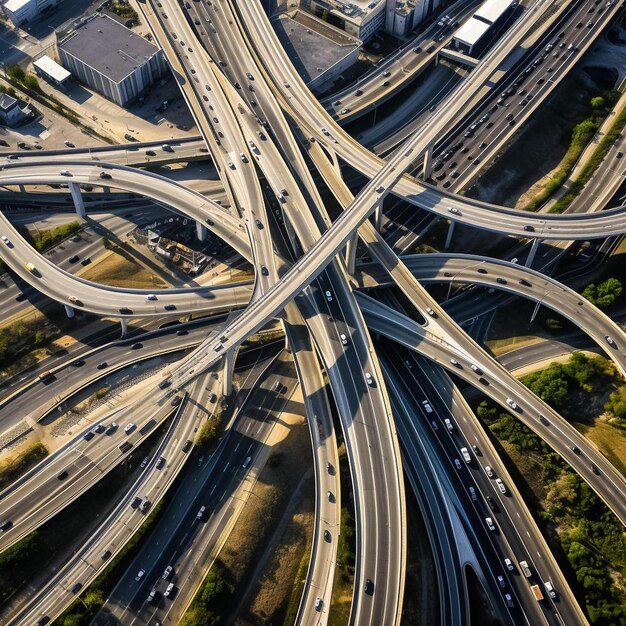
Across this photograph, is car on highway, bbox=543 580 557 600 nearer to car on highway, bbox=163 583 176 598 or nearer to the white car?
the white car

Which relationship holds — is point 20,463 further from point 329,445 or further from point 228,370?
point 329,445

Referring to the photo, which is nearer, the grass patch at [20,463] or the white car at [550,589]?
the white car at [550,589]

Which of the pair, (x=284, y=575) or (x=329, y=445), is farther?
(x=329, y=445)

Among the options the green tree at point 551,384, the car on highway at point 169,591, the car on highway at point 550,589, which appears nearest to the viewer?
the car on highway at point 550,589

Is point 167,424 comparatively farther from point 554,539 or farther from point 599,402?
point 599,402

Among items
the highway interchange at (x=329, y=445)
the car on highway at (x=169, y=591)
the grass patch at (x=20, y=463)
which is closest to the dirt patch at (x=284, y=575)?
the highway interchange at (x=329, y=445)

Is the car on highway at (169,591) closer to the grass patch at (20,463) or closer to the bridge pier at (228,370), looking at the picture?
the grass patch at (20,463)

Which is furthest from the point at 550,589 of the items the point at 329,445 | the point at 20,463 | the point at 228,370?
the point at 20,463
